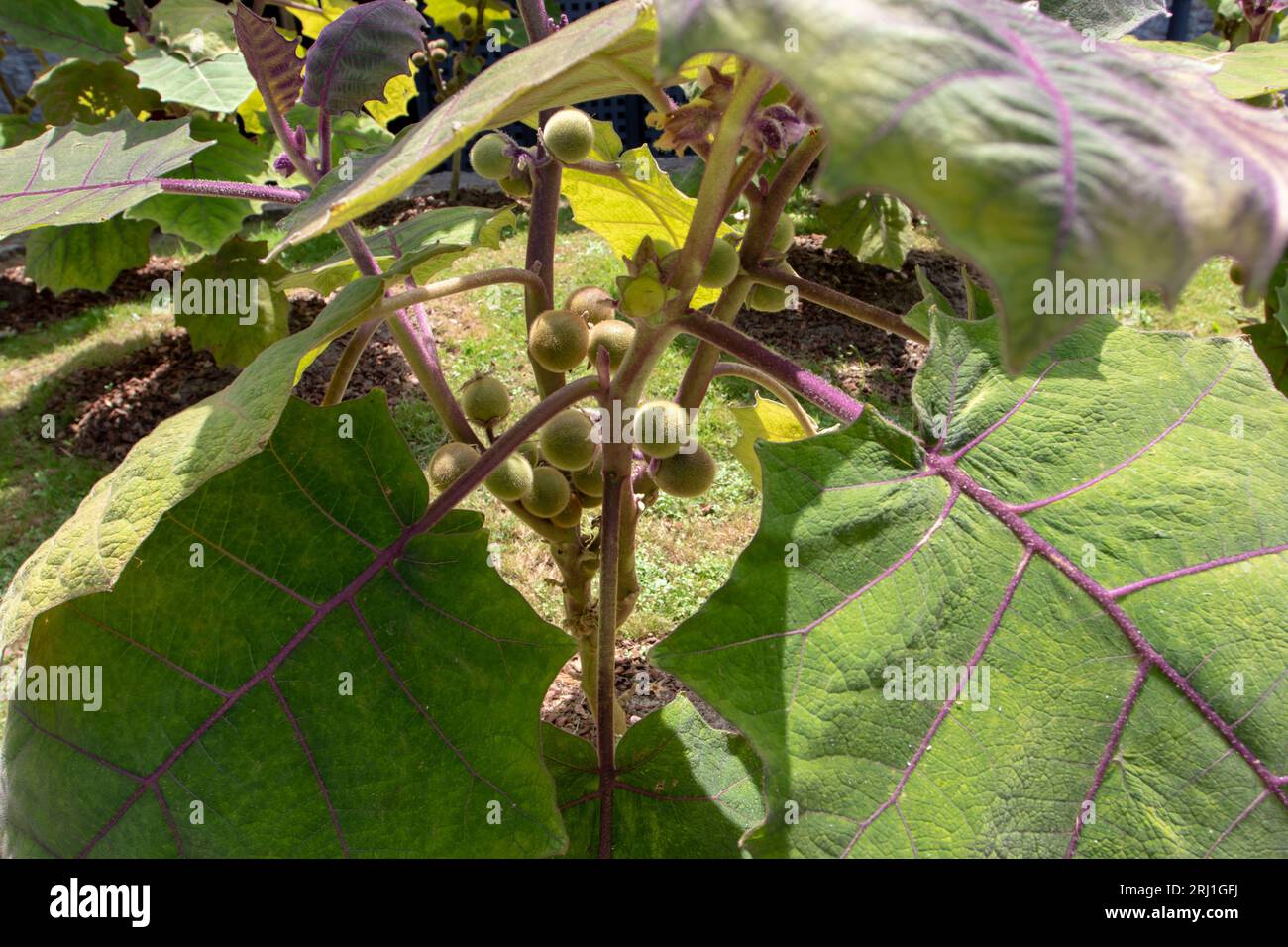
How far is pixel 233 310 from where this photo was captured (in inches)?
131

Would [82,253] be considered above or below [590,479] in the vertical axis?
above

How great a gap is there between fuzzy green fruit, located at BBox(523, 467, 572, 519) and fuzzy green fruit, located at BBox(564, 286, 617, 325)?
17 centimetres

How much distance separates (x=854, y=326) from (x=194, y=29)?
270cm

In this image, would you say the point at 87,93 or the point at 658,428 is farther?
the point at 87,93

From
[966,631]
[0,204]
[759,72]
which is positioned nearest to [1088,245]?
[759,72]

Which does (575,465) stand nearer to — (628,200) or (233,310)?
(628,200)

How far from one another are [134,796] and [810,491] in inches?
23.2

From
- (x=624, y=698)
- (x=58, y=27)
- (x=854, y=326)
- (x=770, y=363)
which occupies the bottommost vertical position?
(x=624, y=698)

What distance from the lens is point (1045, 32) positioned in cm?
39

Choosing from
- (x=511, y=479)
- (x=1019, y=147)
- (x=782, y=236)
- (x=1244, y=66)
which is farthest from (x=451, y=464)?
(x=1244, y=66)

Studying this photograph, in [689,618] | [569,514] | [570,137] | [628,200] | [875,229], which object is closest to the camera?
[689,618]

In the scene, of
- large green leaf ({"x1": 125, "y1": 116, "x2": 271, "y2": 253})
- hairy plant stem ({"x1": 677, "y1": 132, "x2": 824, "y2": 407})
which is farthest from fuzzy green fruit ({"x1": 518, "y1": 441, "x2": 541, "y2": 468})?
large green leaf ({"x1": 125, "y1": 116, "x2": 271, "y2": 253})

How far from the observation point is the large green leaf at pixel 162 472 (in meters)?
0.66
